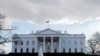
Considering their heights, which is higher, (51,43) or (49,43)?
(51,43)

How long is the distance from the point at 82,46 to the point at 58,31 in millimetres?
10050

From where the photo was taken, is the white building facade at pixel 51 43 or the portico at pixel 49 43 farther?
the white building facade at pixel 51 43

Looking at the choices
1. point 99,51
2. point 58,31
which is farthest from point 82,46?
point 99,51

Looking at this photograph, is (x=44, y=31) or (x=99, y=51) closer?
(x=99, y=51)

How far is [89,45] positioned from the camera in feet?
323

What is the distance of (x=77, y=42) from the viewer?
112750mm

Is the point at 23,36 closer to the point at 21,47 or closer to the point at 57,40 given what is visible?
the point at 21,47

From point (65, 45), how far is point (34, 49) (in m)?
11.0

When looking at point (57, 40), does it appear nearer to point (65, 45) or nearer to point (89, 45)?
point (65, 45)

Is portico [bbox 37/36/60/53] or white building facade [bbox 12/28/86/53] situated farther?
white building facade [bbox 12/28/86/53]

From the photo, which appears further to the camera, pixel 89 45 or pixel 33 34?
pixel 33 34

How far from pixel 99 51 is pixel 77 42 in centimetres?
1830

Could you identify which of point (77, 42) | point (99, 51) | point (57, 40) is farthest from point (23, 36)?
point (99, 51)

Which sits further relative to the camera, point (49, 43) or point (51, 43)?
point (49, 43)
